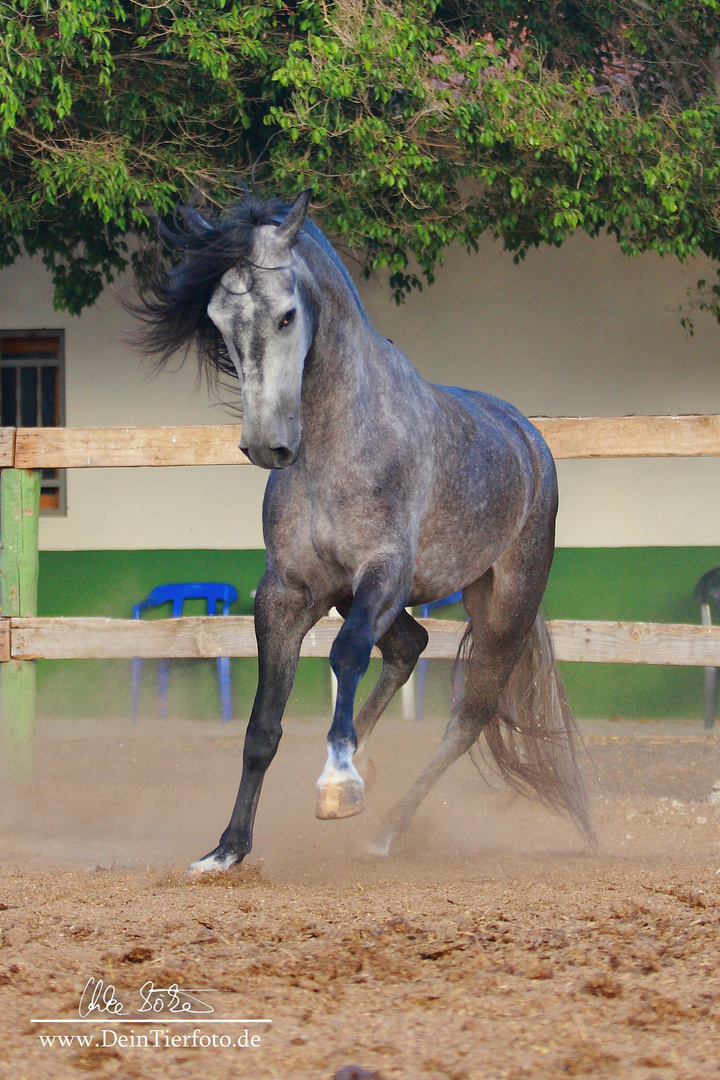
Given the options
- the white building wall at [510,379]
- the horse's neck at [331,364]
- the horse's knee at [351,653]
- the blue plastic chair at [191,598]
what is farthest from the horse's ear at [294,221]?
the white building wall at [510,379]

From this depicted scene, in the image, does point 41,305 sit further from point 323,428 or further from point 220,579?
point 323,428

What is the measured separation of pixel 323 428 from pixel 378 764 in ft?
10.1

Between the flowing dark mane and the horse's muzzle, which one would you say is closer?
the horse's muzzle

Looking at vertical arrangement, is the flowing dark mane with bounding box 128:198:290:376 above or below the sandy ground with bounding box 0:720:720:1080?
above

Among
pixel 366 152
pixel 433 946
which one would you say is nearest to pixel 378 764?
pixel 366 152

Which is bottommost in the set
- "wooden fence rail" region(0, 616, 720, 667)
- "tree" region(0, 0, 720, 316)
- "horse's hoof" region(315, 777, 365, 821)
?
"horse's hoof" region(315, 777, 365, 821)

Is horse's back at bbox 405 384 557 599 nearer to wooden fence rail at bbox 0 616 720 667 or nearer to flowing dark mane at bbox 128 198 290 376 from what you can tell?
flowing dark mane at bbox 128 198 290 376

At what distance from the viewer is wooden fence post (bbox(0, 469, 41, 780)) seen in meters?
5.05

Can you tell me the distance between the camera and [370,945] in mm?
2311

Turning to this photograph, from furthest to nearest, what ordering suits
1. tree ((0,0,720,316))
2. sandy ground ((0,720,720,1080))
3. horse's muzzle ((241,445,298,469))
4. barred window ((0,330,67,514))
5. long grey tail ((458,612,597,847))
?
barred window ((0,330,67,514)) < tree ((0,0,720,316)) < long grey tail ((458,612,597,847)) < horse's muzzle ((241,445,298,469)) < sandy ground ((0,720,720,1080))
